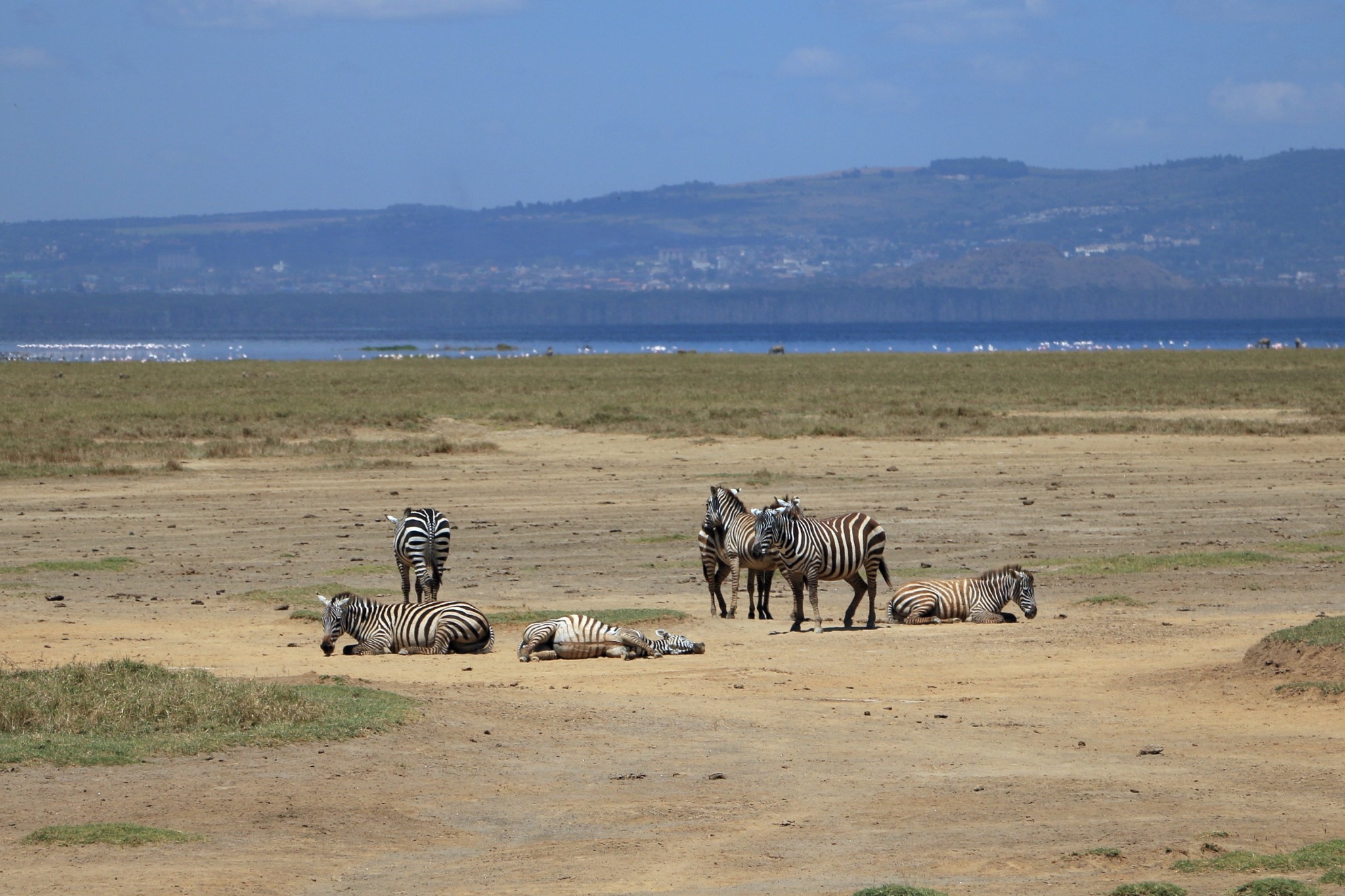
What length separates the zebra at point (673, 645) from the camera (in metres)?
14.0

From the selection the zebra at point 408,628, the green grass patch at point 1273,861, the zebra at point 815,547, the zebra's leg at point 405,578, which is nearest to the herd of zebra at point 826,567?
the zebra at point 815,547

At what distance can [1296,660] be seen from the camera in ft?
39.7

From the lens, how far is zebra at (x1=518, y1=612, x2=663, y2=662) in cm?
1377

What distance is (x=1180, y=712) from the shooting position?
448 inches

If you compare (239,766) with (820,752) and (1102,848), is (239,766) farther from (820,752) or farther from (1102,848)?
(1102,848)

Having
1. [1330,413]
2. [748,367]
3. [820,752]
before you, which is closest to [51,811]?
[820,752]

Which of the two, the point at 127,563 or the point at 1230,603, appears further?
the point at 127,563

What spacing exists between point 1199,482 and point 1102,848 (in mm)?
21422

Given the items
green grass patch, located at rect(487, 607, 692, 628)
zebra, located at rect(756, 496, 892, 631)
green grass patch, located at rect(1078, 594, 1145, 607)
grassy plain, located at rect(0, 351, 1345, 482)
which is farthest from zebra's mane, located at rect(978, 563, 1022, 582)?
grassy plain, located at rect(0, 351, 1345, 482)

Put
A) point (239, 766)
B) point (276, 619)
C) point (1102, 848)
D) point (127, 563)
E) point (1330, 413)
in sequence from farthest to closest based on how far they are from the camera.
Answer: point (1330, 413)
point (127, 563)
point (276, 619)
point (239, 766)
point (1102, 848)

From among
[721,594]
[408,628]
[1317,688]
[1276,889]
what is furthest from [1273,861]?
[721,594]

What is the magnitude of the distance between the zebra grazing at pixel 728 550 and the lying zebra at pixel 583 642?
2215 millimetres

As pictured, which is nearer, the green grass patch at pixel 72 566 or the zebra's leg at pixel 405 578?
the zebra's leg at pixel 405 578

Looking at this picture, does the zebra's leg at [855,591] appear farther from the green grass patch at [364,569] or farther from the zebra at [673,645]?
the green grass patch at [364,569]
